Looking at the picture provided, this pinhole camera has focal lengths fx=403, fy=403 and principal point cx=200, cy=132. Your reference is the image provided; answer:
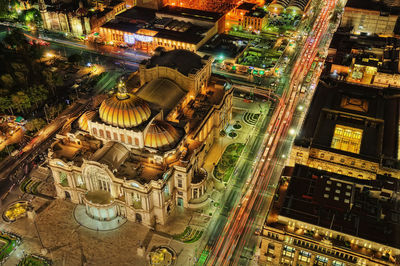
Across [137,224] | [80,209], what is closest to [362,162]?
[137,224]

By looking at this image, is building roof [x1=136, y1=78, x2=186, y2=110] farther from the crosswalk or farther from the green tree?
the green tree

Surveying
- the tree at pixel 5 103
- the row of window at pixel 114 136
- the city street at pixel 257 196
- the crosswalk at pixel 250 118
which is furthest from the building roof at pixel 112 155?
the tree at pixel 5 103

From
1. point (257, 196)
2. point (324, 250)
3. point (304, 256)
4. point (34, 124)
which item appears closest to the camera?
point (324, 250)

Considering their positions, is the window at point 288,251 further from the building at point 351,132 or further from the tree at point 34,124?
the tree at point 34,124

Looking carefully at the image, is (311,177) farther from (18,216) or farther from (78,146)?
(18,216)

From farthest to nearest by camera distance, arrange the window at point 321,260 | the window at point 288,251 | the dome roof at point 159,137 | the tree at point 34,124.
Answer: the tree at point 34,124, the dome roof at point 159,137, the window at point 288,251, the window at point 321,260

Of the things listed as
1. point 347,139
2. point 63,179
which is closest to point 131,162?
point 63,179

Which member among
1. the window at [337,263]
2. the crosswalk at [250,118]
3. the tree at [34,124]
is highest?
the window at [337,263]

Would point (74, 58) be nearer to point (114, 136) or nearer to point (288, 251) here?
point (114, 136)
